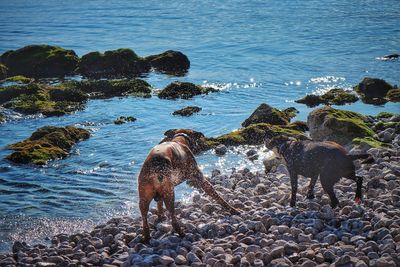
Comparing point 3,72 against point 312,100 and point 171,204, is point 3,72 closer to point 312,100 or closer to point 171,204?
point 312,100

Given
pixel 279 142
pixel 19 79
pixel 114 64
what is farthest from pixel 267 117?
pixel 19 79

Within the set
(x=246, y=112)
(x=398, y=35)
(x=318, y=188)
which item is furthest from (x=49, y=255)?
(x=398, y=35)

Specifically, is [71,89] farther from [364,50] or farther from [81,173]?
[364,50]

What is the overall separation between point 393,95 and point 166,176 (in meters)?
19.6

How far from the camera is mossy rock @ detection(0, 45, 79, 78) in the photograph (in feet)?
126

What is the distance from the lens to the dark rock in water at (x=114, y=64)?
3816 centimetres

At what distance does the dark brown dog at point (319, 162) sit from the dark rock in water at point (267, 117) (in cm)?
889

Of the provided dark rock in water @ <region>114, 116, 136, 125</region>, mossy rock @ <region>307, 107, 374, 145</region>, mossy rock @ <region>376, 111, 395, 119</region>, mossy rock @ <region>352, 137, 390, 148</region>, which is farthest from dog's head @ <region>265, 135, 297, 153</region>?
dark rock in water @ <region>114, 116, 136, 125</region>

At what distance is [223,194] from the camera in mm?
16250

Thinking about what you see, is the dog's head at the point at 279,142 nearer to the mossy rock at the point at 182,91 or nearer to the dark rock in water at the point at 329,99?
the dark rock in water at the point at 329,99

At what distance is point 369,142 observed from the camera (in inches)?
779

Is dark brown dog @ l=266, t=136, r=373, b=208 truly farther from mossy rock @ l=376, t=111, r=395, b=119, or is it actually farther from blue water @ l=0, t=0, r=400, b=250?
mossy rock @ l=376, t=111, r=395, b=119

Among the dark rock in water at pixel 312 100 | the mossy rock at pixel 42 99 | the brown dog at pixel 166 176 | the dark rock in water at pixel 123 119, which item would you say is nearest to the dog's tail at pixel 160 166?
the brown dog at pixel 166 176

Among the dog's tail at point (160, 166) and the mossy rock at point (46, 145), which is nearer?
the dog's tail at point (160, 166)
